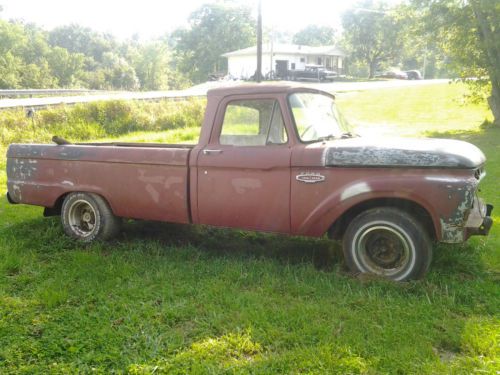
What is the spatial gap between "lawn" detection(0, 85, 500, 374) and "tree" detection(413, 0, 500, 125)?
489 inches

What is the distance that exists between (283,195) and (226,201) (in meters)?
0.59

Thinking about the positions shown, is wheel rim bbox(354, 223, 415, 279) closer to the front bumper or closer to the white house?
the front bumper

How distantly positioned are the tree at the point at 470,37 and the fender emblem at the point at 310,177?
13.5m

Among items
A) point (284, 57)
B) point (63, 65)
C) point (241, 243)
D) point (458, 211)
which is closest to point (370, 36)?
point (284, 57)

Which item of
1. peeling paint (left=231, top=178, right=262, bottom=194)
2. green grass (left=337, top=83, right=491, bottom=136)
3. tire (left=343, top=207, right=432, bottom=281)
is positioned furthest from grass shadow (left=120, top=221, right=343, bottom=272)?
green grass (left=337, top=83, right=491, bottom=136)

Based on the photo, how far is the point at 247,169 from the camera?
15.1 feet

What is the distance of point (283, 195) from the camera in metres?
4.48

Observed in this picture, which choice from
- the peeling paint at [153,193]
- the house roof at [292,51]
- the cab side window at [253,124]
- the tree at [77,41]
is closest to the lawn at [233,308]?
the peeling paint at [153,193]

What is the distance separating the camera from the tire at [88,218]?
18.0 ft

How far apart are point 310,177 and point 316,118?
724mm

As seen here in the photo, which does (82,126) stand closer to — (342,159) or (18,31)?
(342,159)

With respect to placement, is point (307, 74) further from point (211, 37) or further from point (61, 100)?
point (211, 37)

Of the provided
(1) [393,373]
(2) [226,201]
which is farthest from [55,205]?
(1) [393,373]

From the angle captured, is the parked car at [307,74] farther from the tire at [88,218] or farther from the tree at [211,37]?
the tire at [88,218]
